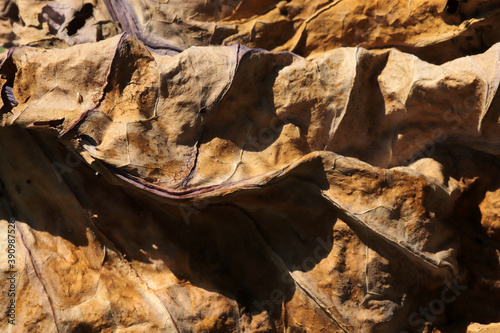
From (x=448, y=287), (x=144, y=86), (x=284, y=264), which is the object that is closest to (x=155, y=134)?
(x=144, y=86)

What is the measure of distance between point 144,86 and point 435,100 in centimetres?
141

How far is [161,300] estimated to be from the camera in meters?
2.38

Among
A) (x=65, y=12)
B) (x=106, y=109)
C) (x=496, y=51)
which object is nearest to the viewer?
(x=106, y=109)

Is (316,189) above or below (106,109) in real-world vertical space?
below

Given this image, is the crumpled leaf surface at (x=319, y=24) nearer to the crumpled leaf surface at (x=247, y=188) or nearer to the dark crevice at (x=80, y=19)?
the dark crevice at (x=80, y=19)

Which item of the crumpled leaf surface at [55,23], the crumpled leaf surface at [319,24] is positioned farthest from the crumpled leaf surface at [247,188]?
the crumpled leaf surface at [55,23]

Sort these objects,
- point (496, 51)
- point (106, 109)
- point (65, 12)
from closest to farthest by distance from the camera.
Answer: point (106, 109), point (496, 51), point (65, 12)

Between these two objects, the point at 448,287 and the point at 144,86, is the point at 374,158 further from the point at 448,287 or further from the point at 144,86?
the point at 144,86

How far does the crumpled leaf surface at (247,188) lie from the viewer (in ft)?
7.53

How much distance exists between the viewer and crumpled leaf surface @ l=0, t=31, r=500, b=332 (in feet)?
7.53

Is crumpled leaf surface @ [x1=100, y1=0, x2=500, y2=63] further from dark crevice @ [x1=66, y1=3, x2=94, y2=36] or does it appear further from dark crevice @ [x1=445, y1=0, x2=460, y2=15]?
dark crevice @ [x1=66, y1=3, x2=94, y2=36]

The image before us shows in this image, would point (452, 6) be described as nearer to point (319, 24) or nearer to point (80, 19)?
point (319, 24)

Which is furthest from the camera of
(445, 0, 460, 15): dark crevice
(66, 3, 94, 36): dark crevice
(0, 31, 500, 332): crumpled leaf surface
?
(66, 3, 94, 36): dark crevice

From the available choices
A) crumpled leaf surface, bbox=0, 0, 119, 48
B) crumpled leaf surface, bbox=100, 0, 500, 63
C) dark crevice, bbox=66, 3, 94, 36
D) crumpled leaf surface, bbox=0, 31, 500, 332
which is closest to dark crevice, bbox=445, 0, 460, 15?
crumpled leaf surface, bbox=100, 0, 500, 63
